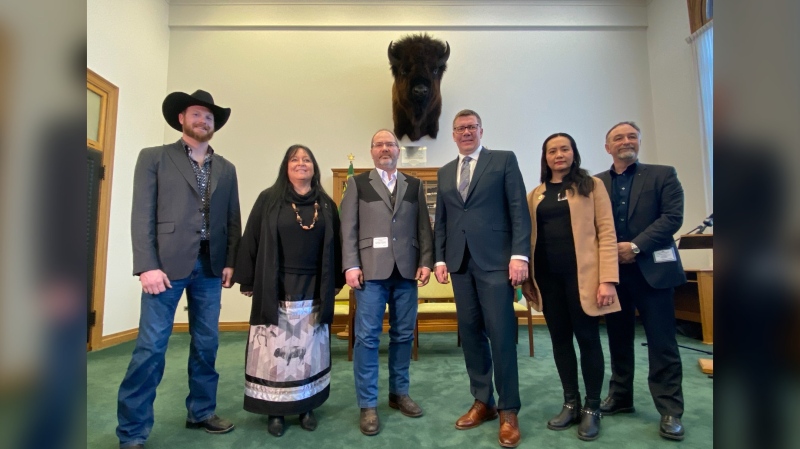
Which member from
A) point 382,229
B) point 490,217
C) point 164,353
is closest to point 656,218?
point 490,217

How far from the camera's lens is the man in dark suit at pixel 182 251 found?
72.5 inches

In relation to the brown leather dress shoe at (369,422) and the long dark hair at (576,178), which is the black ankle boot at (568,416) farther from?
the long dark hair at (576,178)

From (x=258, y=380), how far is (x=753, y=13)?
7.30 feet

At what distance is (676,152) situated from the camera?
4.74 meters

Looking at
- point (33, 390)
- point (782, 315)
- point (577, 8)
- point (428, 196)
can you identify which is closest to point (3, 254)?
point (33, 390)

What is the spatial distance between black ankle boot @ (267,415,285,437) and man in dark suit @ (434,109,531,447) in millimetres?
872

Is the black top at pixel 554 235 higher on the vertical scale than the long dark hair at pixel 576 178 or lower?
lower

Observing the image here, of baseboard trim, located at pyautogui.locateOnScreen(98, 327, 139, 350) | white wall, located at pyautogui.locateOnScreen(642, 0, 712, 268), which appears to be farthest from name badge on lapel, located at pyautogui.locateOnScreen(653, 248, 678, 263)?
baseboard trim, located at pyautogui.locateOnScreen(98, 327, 139, 350)

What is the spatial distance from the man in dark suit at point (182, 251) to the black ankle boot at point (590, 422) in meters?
1.73

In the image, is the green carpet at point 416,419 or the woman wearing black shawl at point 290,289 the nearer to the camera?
the green carpet at point 416,419

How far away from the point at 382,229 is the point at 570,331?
1.08m

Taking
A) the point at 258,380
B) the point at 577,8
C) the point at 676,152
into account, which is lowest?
the point at 258,380

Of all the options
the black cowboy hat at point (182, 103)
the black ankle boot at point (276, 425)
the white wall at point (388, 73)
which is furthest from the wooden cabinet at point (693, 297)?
the black cowboy hat at point (182, 103)

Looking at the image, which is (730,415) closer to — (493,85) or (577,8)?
(493,85)
